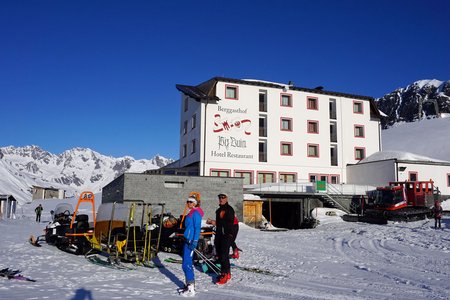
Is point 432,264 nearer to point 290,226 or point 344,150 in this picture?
point 290,226

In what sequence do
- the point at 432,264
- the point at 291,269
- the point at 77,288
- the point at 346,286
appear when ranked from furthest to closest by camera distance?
the point at 432,264 → the point at 291,269 → the point at 346,286 → the point at 77,288

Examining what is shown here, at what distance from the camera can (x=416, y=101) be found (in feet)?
517

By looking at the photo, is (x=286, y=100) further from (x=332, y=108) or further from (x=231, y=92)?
(x=231, y=92)

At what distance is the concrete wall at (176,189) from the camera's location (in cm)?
2870

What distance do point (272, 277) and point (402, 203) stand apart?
21.9 metres

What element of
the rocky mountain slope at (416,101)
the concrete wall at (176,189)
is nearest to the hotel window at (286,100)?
the concrete wall at (176,189)

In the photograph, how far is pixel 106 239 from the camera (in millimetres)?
11250

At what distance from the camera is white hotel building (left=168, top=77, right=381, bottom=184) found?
3694cm

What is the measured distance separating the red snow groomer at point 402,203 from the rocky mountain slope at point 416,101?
114 metres

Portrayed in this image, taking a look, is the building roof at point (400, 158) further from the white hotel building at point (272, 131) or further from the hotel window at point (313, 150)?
the hotel window at point (313, 150)

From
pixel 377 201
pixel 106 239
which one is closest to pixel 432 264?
pixel 106 239

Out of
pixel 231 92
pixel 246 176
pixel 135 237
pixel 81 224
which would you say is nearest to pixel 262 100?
pixel 231 92

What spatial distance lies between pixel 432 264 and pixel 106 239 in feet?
28.4

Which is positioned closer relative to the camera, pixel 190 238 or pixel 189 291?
pixel 189 291
